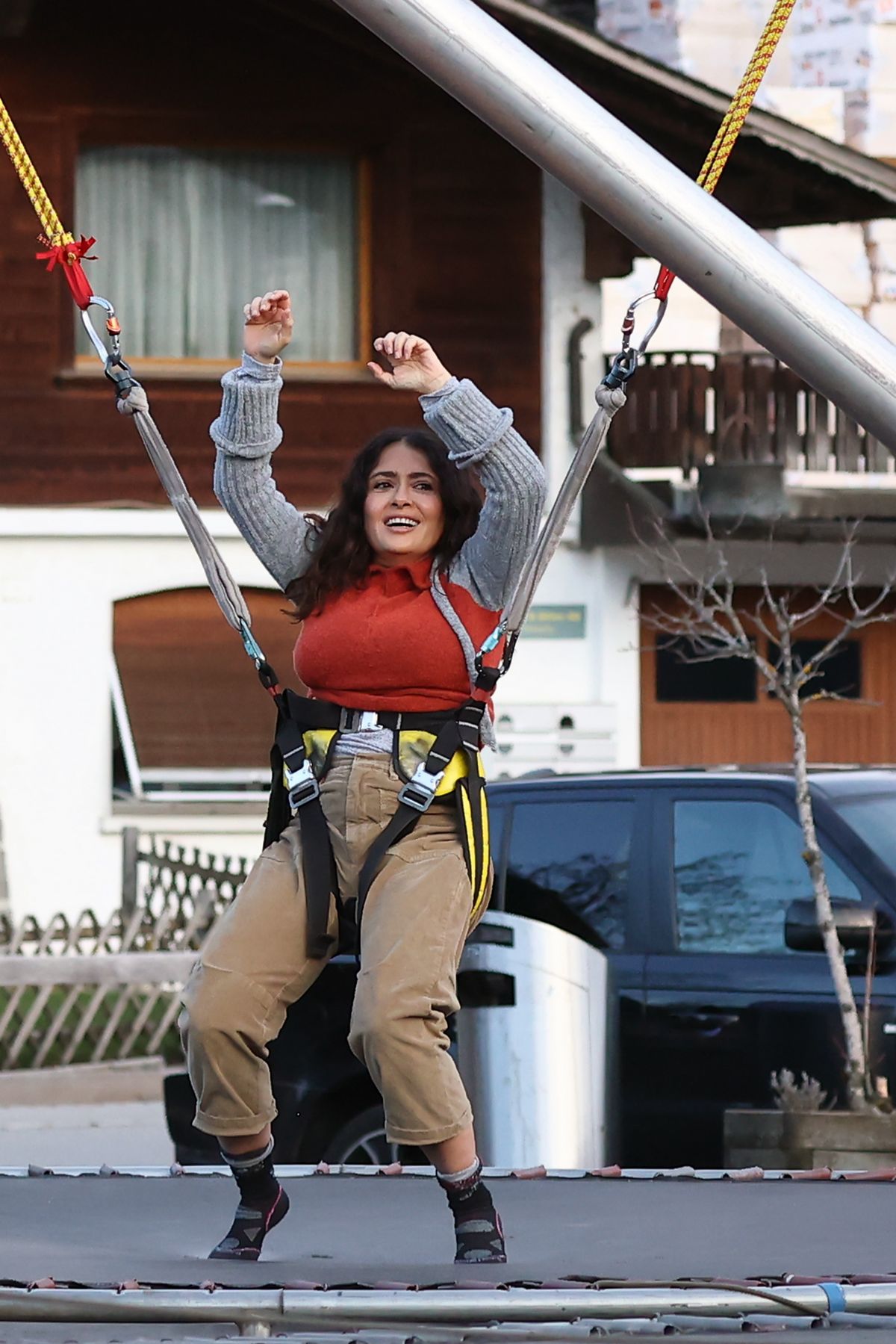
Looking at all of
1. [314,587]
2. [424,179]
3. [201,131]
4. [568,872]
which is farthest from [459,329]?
[314,587]

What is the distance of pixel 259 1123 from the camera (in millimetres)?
5035

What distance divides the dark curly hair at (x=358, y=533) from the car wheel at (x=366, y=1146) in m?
3.05

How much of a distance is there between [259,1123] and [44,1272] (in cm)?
53

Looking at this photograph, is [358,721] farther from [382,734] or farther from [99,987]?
[99,987]

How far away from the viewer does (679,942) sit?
7.98 meters

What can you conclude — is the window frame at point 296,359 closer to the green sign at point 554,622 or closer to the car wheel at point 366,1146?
the green sign at point 554,622

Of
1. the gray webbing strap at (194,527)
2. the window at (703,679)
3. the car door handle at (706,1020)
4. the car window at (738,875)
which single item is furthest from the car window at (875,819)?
the window at (703,679)

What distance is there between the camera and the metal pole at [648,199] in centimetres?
373

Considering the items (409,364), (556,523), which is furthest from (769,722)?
(409,364)

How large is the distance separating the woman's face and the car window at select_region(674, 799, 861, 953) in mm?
3066

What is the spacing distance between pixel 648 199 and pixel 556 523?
1453mm

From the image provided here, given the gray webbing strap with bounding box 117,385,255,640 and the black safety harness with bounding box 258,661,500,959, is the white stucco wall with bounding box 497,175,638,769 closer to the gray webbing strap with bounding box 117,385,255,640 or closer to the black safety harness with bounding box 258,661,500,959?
the gray webbing strap with bounding box 117,385,255,640

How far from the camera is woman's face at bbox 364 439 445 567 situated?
5172mm

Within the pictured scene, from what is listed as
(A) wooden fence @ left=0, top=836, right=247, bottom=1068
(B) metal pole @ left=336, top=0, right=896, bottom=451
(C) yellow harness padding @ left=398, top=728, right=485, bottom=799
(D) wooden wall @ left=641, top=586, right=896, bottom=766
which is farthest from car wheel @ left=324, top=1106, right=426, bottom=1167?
(D) wooden wall @ left=641, top=586, right=896, bottom=766
